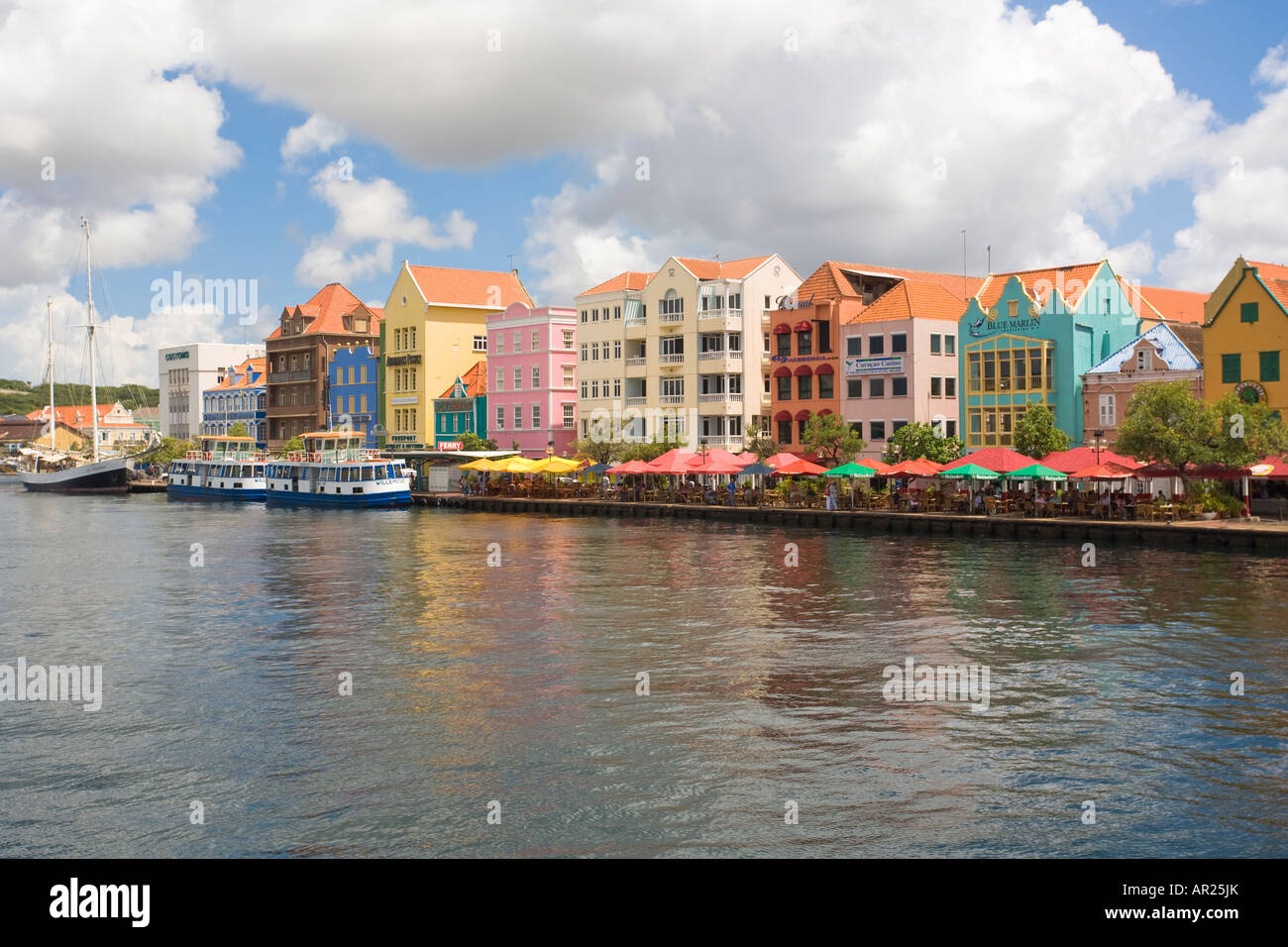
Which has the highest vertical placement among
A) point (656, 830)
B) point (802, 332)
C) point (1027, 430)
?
point (802, 332)

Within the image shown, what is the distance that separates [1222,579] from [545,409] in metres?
75.1

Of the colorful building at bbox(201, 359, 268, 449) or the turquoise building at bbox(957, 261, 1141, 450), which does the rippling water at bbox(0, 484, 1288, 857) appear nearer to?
the turquoise building at bbox(957, 261, 1141, 450)

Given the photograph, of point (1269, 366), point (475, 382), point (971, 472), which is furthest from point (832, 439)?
point (475, 382)

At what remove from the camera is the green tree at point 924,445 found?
2805 inches

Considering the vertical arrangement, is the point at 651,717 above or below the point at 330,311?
below

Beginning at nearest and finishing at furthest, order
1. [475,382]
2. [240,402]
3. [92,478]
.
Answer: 1. [475,382]
2. [92,478]
3. [240,402]

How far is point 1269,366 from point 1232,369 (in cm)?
197

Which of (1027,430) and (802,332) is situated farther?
(802,332)

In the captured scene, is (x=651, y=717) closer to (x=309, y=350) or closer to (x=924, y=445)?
(x=924, y=445)

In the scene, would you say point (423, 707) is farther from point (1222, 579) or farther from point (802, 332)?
point (802, 332)

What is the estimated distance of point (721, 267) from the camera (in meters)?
98.4

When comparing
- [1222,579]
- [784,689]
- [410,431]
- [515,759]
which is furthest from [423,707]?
[410,431]

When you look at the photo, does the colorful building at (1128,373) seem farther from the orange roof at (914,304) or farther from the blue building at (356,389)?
the blue building at (356,389)

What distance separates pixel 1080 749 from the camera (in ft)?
62.7
